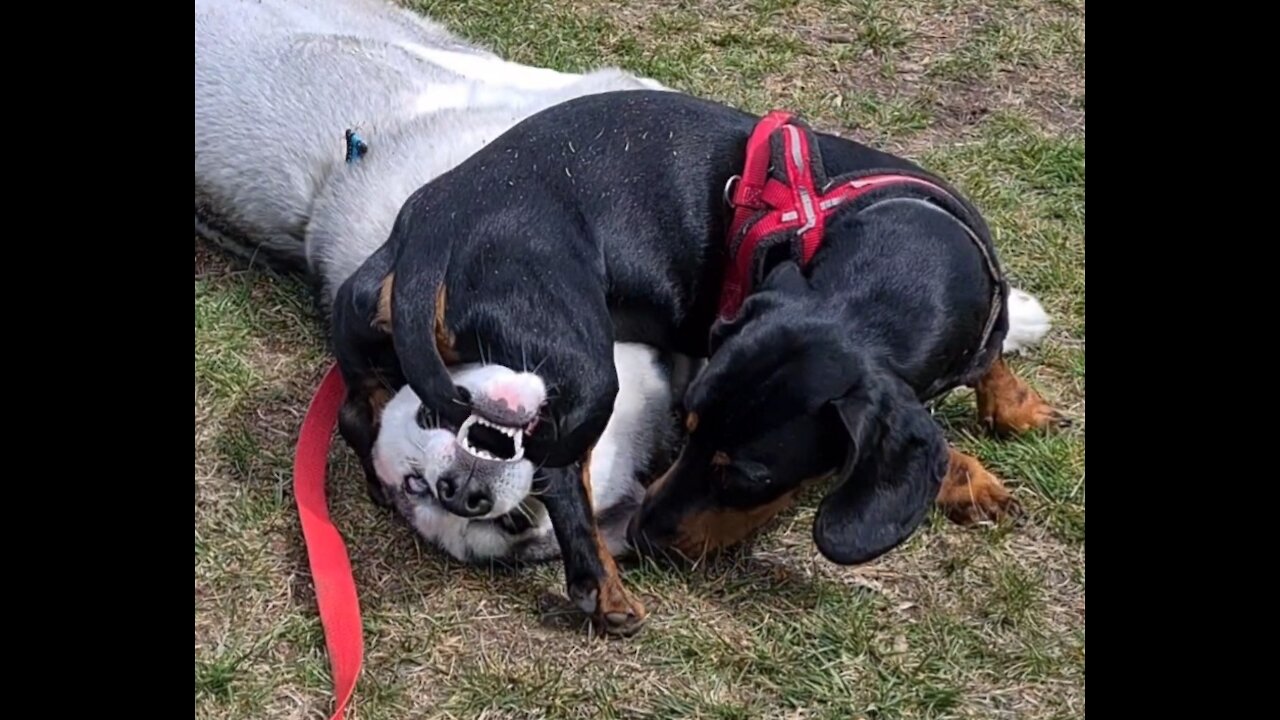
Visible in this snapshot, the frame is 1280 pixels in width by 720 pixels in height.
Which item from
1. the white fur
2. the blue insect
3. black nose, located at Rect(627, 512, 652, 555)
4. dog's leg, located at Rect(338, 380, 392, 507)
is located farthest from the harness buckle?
the blue insect

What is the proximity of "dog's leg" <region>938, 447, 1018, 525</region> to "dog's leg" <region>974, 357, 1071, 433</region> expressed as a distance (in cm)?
22

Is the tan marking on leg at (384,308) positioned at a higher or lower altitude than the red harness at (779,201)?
lower

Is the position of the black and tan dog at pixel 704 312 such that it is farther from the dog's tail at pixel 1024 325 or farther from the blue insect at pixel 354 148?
the blue insect at pixel 354 148

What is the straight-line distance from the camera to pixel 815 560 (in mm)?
3109

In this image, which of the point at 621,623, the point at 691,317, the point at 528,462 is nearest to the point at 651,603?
the point at 621,623

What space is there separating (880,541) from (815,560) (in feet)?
1.21

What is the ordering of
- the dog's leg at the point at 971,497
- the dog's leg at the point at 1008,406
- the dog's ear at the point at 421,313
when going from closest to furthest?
1. the dog's ear at the point at 421,313
2. the dog's leg at the point at 971,497
3. the dog's leg at the point at 1008,406

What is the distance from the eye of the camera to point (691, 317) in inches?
128

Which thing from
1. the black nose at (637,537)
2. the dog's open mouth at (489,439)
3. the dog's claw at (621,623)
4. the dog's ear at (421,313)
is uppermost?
the dog's ear at (421,313)

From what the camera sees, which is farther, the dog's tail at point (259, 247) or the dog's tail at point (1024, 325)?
the dog's tail at point (259, 247)

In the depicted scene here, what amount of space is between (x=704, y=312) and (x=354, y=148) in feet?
3.40

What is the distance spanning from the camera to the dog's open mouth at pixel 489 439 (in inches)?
107

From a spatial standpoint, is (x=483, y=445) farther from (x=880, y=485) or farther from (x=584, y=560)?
(x=880, y=485)

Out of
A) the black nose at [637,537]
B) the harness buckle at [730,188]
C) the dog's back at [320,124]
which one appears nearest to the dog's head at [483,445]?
the black nose at [637,537]
